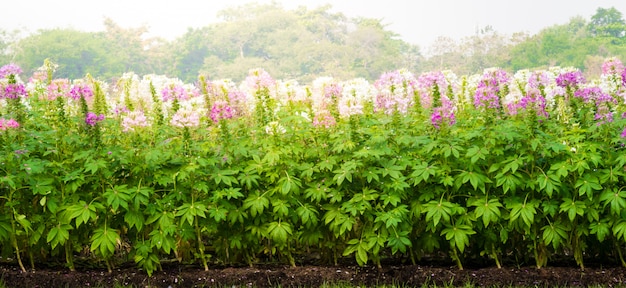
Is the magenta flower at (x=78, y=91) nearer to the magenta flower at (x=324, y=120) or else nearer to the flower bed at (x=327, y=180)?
the flower bed at (x=327, y=180)

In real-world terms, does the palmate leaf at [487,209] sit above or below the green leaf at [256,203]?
below

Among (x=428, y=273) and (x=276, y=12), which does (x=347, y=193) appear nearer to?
(x=428, y=273)

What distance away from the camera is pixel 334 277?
4.85 meters

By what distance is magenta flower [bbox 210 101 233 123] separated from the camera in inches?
194

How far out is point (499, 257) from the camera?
512cm

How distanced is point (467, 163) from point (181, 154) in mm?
1977

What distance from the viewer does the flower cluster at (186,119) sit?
466cm

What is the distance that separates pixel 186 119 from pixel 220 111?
1.10ft

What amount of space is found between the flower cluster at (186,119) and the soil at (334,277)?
1108 millimetres

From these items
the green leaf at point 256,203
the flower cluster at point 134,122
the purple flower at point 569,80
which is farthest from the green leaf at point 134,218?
the purple flower at point 569,80

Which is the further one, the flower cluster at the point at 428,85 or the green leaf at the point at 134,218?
the flower cluster at the point at 428,85

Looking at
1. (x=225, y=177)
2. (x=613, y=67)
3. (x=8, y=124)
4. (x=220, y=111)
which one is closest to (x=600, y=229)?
(x=613, y=67)

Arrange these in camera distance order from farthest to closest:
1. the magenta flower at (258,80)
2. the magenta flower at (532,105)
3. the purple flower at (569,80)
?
the magenta flower at (258,80), the purple flower at (569,80), the magenta flower at (532,105)

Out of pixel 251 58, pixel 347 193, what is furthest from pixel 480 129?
pixel 251 58
